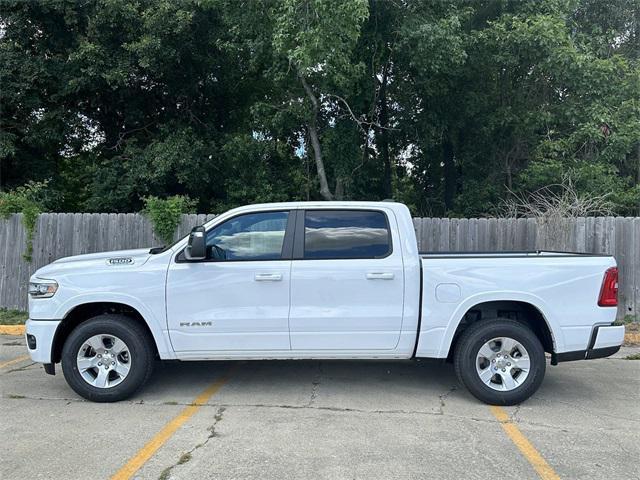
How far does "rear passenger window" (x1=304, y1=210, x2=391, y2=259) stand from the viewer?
5.33m

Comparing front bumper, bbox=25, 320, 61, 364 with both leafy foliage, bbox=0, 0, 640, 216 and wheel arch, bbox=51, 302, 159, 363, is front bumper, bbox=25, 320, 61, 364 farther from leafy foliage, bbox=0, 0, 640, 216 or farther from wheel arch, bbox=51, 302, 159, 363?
leafy foliage, bbox=0, 0, 640, 216

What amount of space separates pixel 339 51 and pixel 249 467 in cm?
873

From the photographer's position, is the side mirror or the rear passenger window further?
the rear passenger window

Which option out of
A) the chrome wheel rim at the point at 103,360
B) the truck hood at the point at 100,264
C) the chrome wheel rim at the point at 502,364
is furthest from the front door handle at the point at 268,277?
the chrome wheel rim at the point at 502,364

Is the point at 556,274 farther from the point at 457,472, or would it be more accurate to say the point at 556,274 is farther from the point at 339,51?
the point at 339,51

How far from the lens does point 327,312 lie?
5.20 metres

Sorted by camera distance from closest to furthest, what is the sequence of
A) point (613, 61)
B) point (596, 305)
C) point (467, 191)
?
point (596, 305), point (613, 61), point (467, 191)

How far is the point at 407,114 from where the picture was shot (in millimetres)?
15062

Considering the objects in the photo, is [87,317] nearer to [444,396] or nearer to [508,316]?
[444,396]

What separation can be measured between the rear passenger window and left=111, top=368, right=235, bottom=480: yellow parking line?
182 centimetres

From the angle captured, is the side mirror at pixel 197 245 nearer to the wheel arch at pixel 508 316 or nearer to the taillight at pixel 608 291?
the wheel arch at pixel 508 316

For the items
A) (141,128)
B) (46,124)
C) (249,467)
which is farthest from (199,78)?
(249,467)

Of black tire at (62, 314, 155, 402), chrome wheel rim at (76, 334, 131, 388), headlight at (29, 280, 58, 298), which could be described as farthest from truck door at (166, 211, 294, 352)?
headlight at (29, 280, 58, 298)

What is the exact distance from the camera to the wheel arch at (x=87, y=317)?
5305 millimetres
